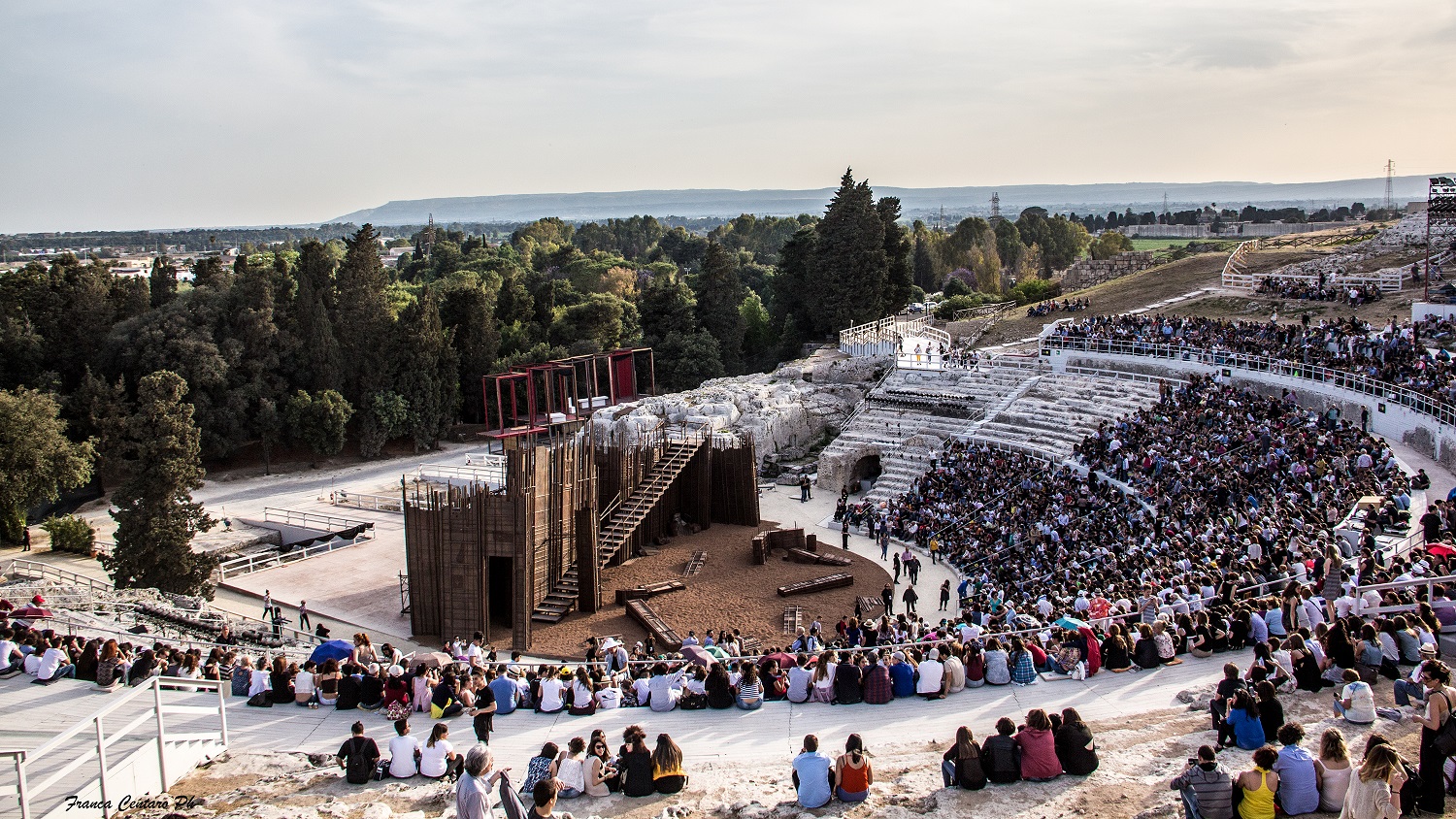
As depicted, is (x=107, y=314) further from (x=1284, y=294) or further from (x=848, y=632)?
(x=1284, y=294)

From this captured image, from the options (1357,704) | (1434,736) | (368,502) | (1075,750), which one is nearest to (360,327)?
(368,502)

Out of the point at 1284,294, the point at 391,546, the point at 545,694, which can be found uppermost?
the point at 1284,294

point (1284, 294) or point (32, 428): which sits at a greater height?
point (1284, 294)

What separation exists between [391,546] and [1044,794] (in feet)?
87.7

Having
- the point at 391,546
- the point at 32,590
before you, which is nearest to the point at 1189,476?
the point at 391,546

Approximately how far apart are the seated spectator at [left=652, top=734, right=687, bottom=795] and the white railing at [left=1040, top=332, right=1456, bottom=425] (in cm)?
2296

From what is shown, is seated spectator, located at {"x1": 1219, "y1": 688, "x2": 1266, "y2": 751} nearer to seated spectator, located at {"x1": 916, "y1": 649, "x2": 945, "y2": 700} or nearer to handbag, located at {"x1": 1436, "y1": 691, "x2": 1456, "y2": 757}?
handbag, located at {"x1": 1436, "y1": 691, "x2": 1456, "y2": 757}

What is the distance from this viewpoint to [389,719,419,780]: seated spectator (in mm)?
12969

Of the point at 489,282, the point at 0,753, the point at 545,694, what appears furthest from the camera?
the point at 489,282

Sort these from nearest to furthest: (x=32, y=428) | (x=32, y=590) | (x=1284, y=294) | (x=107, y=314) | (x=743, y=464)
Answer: (x=32, y=590) < (x=743, y=464) < (x=32, y=428) < (x=1284, y=294) < (x=107, y=314)

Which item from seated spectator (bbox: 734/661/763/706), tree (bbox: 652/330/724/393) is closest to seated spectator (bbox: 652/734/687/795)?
seated spectator (bbox: 734/661/763/706)

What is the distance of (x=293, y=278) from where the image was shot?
54281 mm

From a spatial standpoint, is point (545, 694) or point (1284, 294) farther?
point (1284, 294)

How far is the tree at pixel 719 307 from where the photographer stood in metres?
62.6
